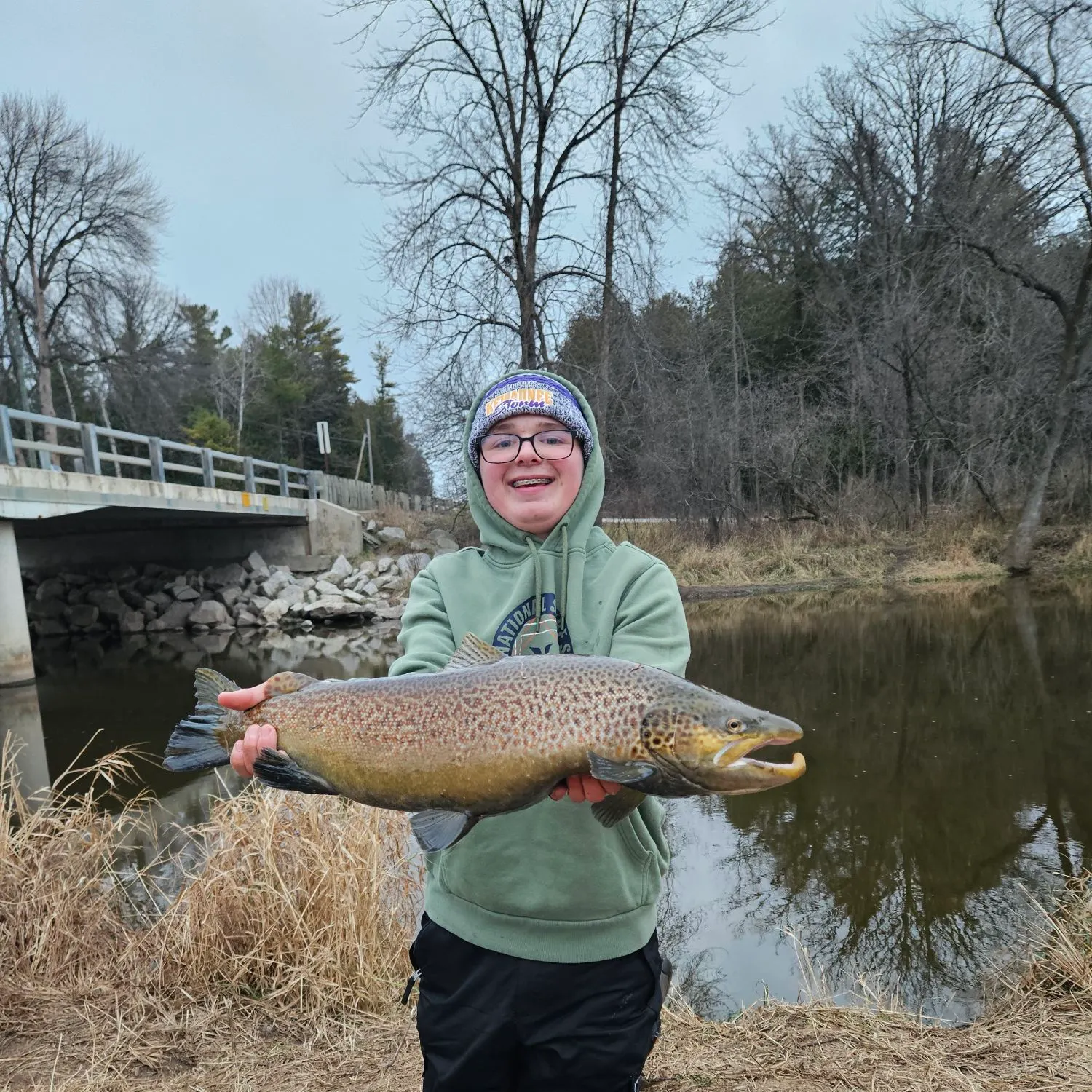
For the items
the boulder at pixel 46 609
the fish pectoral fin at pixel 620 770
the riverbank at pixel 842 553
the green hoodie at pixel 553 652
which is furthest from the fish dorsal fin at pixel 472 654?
the boulder at pixel 46 609

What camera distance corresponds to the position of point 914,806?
6871 millimetres

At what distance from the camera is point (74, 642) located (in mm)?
20156

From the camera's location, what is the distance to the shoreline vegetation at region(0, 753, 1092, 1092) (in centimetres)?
317

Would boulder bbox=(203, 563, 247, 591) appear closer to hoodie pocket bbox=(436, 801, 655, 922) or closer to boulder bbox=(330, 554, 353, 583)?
boulder bbox=(330, 554, 353, 583)

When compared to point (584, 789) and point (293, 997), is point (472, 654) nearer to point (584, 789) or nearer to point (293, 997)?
point (584, 789)

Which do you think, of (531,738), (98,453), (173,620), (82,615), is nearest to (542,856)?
(531,738)

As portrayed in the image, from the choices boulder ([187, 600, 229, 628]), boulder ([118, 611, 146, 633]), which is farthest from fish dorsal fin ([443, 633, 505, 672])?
boulder ([118, 611, 146, 633])

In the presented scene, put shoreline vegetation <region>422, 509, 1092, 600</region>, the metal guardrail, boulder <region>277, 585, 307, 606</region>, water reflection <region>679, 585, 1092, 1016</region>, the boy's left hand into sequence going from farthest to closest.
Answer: boulder <region>277, 585, 307, 606</region> → shoreline vegetation <region>422, 509, 1092, 600</region> → the metal guardrail → water reflection <region>679, 585, 1092, 1016</region> → the boy's left hand

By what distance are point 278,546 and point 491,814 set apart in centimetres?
2428

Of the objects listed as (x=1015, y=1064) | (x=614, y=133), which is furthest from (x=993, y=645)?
(x=614, y=133)

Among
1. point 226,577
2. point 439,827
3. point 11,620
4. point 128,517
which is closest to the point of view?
point 439,827

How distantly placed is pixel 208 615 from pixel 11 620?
7301 mm

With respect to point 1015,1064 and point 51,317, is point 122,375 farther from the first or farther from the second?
point 1015,1064

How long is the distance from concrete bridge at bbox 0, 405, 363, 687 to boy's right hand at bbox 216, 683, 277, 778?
14.6 metres
